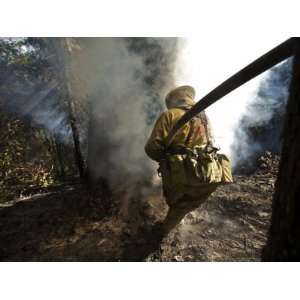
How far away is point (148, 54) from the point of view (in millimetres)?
3000

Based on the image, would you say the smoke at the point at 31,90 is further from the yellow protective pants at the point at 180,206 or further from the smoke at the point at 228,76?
the yellow protective pants at the point at 180,206

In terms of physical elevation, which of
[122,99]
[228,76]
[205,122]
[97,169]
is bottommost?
[97,169]

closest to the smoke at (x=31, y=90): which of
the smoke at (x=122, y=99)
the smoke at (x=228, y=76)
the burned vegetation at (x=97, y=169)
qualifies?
the burned vegetation at (x=97, y=169)

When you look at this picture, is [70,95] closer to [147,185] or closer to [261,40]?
[147,185]

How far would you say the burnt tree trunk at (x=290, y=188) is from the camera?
79 cm

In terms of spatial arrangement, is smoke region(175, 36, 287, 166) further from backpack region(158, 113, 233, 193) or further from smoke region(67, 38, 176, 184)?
backpack region(158, 113, 233, 193)

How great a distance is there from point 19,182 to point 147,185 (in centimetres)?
143

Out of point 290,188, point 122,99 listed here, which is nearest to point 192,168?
point 290,188

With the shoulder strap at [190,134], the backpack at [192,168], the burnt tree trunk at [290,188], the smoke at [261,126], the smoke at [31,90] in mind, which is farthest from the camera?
the smoke at [261,126]

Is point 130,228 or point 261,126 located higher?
point 261,126

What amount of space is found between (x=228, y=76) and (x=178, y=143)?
2.04 metres

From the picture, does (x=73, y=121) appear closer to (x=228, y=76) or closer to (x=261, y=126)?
(x=228, y=76)

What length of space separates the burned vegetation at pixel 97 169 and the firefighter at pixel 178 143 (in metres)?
0.49

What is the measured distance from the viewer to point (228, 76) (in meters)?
3.68
